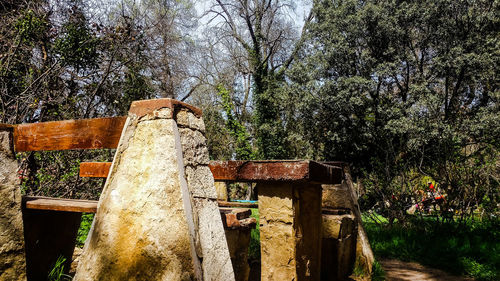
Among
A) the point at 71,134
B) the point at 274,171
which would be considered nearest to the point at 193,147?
the point at 71,134

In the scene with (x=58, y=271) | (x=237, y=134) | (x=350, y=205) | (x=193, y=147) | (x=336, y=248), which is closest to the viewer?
(x=193, y=147)

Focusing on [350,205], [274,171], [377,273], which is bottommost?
[377,273]

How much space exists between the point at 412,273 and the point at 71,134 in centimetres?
462

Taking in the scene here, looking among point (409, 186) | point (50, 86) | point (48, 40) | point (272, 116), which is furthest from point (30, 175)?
point (272, 116)

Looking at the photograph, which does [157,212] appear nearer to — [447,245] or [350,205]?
[350,205]

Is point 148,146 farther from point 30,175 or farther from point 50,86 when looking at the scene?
point 50,86

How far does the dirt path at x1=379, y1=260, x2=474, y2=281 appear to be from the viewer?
4.11 meters

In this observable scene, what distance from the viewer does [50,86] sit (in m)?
5.07

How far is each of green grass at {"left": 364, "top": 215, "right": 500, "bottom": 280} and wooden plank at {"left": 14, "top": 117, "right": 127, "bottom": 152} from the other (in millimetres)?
4857

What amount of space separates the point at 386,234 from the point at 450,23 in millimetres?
7848

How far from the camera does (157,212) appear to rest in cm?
134

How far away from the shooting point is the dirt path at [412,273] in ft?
13.5

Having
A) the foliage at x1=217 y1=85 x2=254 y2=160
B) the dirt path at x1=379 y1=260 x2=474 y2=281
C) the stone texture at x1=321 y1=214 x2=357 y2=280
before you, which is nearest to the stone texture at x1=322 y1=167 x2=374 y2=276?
the stone texture at x1=321 y1=214 x2=357 y2=280

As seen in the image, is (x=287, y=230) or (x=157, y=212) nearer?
(x=157, y=212)
